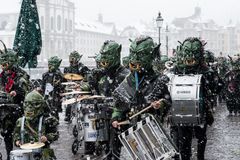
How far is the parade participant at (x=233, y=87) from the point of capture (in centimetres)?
1844

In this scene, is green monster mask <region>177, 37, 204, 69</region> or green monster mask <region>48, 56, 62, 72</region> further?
green monster mask <region>48, 56, 62, 72</region>

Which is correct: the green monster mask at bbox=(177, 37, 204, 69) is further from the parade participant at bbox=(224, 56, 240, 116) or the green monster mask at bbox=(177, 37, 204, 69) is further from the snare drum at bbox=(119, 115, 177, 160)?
the parade participant at bbox=(224, 56, 240, 116)

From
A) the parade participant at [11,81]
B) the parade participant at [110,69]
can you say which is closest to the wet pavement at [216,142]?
the parade participant at [11,81]

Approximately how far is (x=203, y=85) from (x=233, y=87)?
1039 cm

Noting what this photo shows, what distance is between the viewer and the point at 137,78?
7570 millimetres

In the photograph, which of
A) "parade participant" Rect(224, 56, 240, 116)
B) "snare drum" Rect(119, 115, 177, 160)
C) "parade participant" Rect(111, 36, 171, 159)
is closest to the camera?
"snare drum" Rect(119, 115, 177, 160)

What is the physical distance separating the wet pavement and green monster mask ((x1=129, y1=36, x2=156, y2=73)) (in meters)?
3.66

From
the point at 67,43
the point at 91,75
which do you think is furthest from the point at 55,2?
the point at 91,75

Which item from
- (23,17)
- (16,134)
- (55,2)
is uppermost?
(55,2)

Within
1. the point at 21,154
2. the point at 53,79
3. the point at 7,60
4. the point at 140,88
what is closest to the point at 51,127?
the point at 21,154

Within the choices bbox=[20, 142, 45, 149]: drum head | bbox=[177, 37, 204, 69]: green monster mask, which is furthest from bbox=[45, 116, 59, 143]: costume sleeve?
bbox=[177, 37, 204, 69]: green monster mask

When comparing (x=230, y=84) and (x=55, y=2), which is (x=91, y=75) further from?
(x=55, y=2)

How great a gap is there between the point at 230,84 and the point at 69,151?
8.92m

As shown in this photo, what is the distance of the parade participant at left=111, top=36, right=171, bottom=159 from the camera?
743 centimetres
